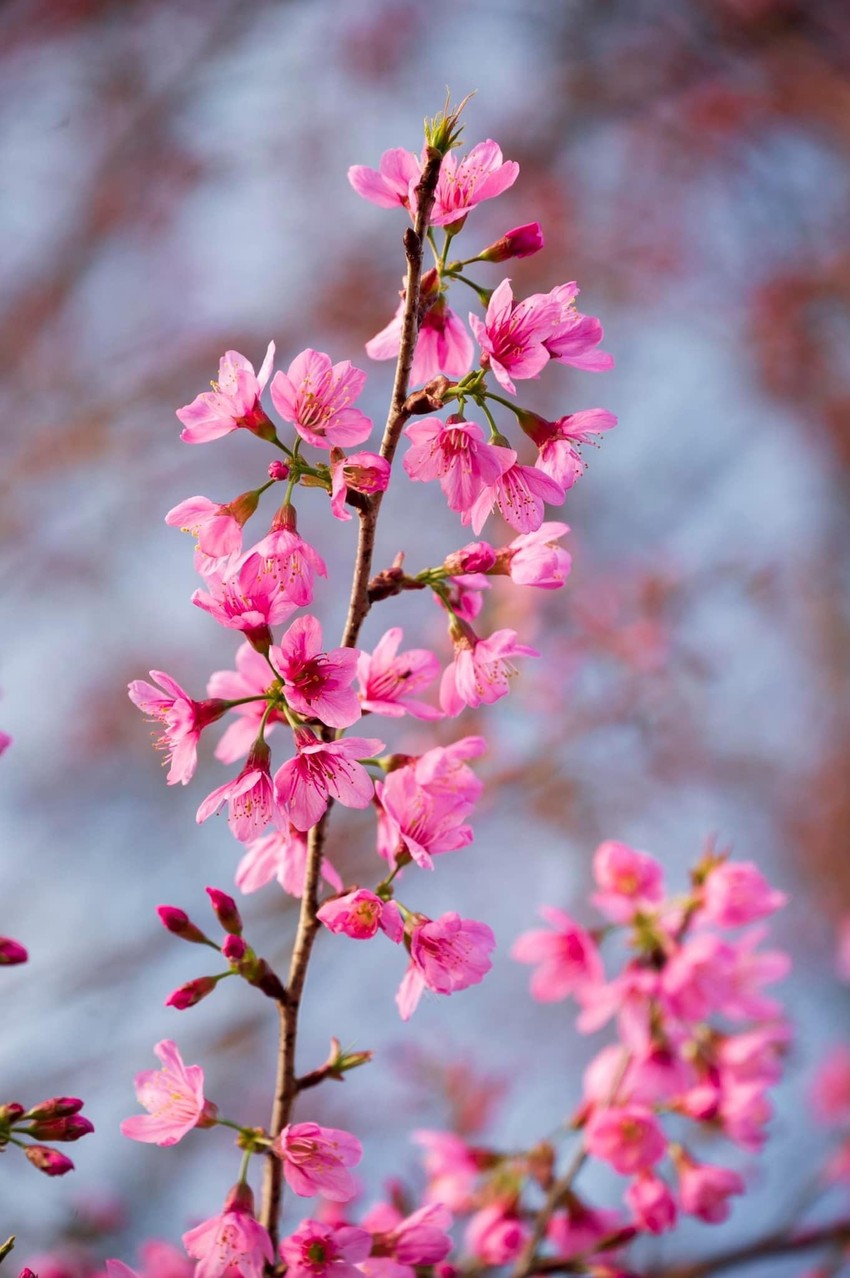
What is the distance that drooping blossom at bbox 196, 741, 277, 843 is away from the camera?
2.55 feet

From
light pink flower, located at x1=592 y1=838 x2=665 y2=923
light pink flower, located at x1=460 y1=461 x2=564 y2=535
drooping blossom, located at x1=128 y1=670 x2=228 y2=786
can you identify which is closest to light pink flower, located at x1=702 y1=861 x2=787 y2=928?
light pink flower, located at x1=592 y1=838 x2=665 y2=923

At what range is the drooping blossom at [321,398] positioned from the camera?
0.83 m

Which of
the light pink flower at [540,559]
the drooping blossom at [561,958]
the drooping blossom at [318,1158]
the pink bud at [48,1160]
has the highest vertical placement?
the light pink flower at [540,559]

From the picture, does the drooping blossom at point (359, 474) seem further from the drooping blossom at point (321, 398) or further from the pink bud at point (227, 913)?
the pink bud at point (227, 913)

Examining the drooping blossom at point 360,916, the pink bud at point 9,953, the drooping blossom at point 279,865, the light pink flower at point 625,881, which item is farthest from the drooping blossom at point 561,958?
the pink bud at point 9,953

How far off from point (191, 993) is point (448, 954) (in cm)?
22

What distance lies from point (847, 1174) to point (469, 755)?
7.59ft

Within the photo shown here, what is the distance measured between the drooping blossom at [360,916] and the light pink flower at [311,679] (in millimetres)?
139

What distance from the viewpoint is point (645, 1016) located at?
138 centimetres

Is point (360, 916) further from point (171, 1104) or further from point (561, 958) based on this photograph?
point (561, 958)

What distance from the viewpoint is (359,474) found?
2.53ft

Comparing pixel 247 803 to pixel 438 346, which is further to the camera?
pixel 438 346

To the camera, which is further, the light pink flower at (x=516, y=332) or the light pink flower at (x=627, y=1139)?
the light pink flower at (x=627, y=1139)

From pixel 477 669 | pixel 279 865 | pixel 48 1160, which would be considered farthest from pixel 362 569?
pixel 48 1160
